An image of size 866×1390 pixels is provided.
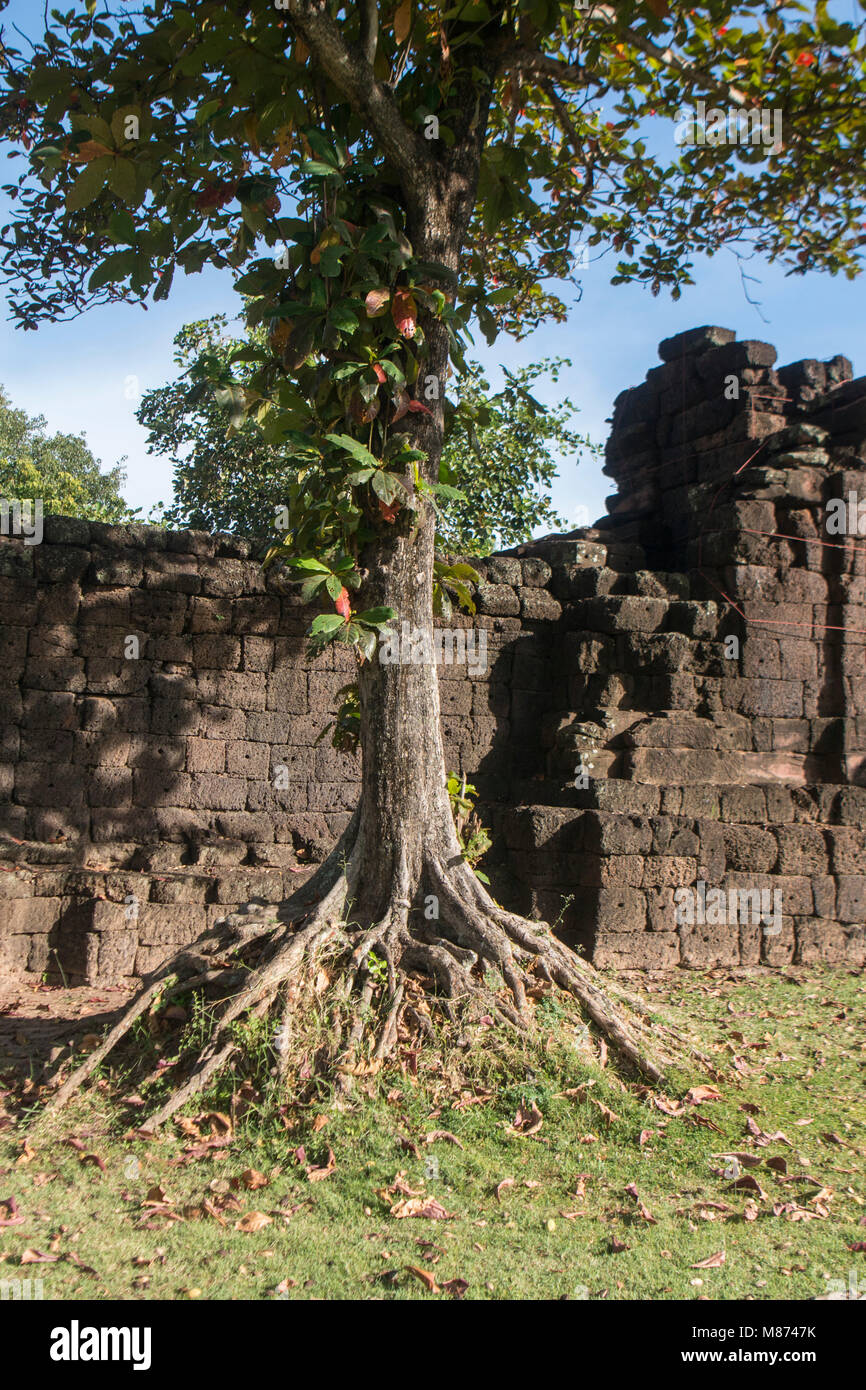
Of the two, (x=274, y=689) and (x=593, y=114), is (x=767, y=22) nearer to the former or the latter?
(x=593, y=114)

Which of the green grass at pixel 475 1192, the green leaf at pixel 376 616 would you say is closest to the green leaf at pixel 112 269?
the green leaf at pixel 376 616

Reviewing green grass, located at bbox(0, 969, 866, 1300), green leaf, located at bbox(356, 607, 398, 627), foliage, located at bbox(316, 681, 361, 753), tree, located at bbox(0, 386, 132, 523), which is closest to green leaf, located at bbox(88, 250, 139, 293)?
green leaf, located at bbox(356, 607, 398, 627)

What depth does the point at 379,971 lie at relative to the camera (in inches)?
217

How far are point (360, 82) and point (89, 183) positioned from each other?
5.00 feet

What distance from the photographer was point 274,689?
31.2ft

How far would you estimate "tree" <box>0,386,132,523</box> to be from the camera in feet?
82.2

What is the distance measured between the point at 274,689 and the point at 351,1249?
6068 mm

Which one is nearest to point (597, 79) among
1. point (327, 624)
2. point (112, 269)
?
point (112, 269)

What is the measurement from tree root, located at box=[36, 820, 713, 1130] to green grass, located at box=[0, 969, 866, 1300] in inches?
7.0

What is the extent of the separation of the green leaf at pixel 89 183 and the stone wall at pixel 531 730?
158 inches

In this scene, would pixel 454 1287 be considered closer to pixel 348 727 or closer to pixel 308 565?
pixel 308 565

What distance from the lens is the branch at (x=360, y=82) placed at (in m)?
5.38

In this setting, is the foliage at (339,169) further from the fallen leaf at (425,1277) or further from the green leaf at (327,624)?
the fallen leaf at (425,1277)

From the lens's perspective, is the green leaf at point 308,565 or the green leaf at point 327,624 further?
the green leaf at point 308,565
